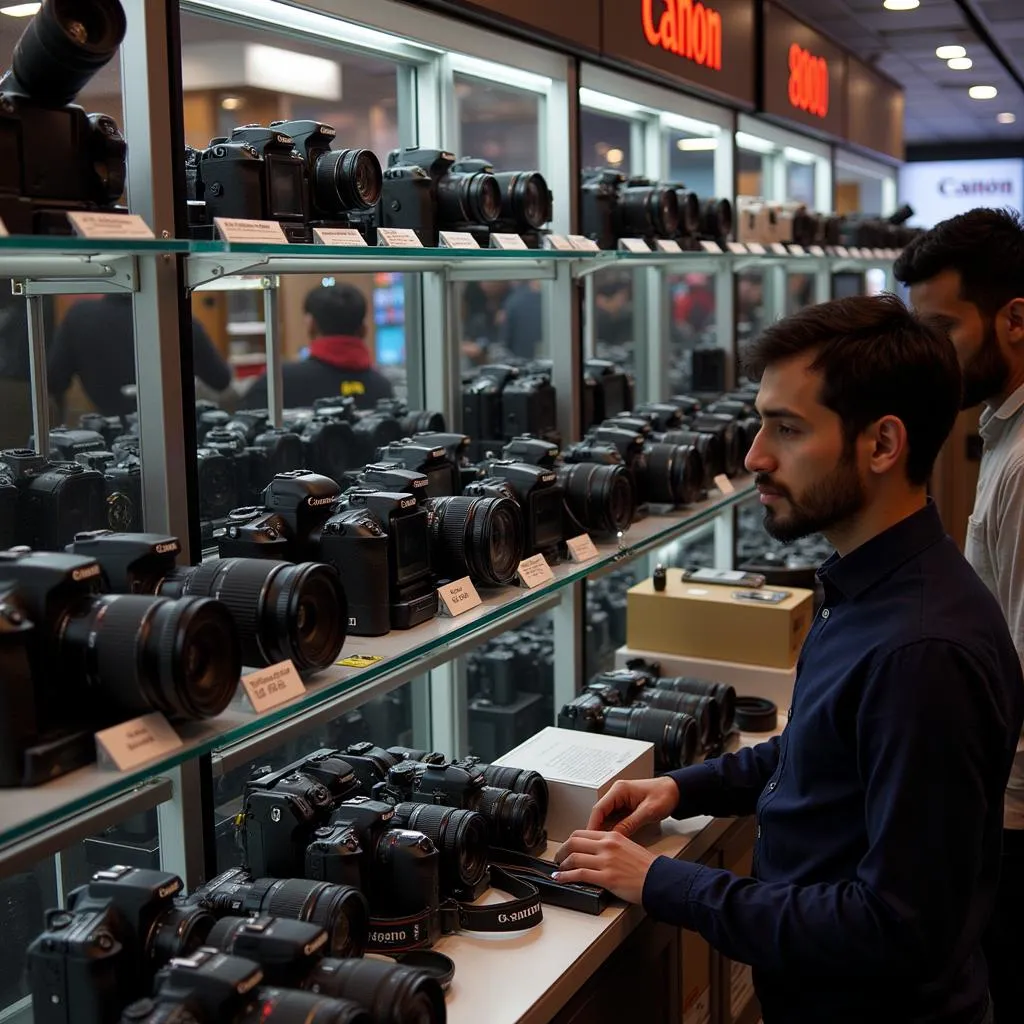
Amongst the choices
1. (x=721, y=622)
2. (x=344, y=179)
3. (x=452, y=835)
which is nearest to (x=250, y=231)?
(x=344, y=179)

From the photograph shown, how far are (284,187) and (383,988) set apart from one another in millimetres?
1150

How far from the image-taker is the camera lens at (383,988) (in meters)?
1.42

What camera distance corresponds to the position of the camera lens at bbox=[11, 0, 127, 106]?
143 cm

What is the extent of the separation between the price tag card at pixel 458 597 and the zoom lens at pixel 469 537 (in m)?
0.03

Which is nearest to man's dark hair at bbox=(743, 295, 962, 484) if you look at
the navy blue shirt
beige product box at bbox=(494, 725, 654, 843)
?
the navy blue shirt

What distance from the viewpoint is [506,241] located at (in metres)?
2.39

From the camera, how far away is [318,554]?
1912mm

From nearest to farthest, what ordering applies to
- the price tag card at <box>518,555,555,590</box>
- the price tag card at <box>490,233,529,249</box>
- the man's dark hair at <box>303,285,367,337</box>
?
the price tag card at <box>518,555,555,590</box> → the price tag card at <box>490,233,529,249</box> → the man's dark hair at <box>303,285,367,337</box>

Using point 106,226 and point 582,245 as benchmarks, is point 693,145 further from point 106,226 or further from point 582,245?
point 106,226

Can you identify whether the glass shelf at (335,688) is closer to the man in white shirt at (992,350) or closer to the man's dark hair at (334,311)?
the man in white shirt at (992,350)

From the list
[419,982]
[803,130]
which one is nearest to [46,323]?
[419,982]

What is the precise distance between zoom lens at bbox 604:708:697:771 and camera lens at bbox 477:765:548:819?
38 centimetres

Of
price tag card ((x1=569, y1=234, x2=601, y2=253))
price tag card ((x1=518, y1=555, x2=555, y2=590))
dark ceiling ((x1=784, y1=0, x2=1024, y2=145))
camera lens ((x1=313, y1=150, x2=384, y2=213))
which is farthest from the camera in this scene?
dark ceiling ((x1=784, y1=0, x2=1024, y2=145))

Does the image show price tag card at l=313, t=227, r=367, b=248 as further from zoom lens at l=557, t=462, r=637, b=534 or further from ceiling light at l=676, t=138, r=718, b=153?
ceiling light at l=676, t=138, r=718, b=153
